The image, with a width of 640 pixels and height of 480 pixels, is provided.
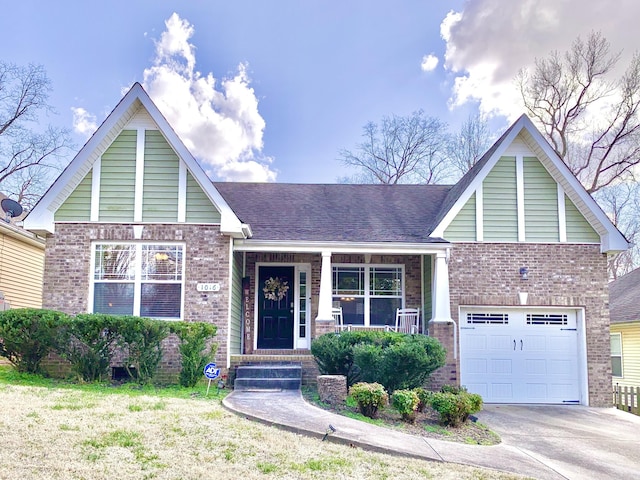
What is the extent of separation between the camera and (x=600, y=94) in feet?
81.8

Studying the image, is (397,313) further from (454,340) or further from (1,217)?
(1,217)

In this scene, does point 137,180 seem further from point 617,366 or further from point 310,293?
point 617,366

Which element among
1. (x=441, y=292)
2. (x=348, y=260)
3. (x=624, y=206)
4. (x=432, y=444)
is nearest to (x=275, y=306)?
Result: (x=348, y=260)

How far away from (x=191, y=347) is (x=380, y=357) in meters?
3.43

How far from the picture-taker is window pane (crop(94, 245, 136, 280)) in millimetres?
11250

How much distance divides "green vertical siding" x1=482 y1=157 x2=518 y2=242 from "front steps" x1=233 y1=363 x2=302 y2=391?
5.11 m

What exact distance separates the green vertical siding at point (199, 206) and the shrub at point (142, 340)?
7.59ft

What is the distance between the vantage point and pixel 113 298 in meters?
11.2

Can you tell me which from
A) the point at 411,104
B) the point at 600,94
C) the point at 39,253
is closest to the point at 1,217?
the point at 39,253

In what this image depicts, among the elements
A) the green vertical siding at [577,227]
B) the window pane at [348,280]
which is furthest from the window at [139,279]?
the green vertical siding at [577,227]

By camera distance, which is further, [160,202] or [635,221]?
[635,221]

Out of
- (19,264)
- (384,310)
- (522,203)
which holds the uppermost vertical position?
(522,203)

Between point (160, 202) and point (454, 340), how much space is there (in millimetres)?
6614

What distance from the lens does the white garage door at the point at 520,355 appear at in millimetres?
11969
